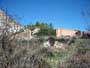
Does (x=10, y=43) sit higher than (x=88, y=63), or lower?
higher

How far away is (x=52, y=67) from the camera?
7973mm

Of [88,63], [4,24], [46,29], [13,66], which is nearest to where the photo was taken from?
[13,66]

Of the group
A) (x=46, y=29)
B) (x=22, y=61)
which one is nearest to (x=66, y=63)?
(x=46, y=29)

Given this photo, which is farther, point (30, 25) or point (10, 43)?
point (30, 25)

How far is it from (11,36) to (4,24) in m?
0.39

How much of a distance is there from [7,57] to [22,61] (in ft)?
1.35

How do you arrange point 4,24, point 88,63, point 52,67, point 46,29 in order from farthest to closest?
point 46,29
point 88,63
point 52,67
point 4,24

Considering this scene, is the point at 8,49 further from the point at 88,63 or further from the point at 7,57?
A: the point at 88,63

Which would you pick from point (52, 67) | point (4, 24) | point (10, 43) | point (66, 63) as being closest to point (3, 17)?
point (4, 24)

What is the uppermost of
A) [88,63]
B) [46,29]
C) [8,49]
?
[46,29]

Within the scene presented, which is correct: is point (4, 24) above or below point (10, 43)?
above

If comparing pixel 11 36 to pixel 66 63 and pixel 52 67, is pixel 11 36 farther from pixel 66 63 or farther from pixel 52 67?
pixel 66 63

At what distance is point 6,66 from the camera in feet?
20.7

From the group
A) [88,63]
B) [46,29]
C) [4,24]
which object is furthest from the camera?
[46,29]
